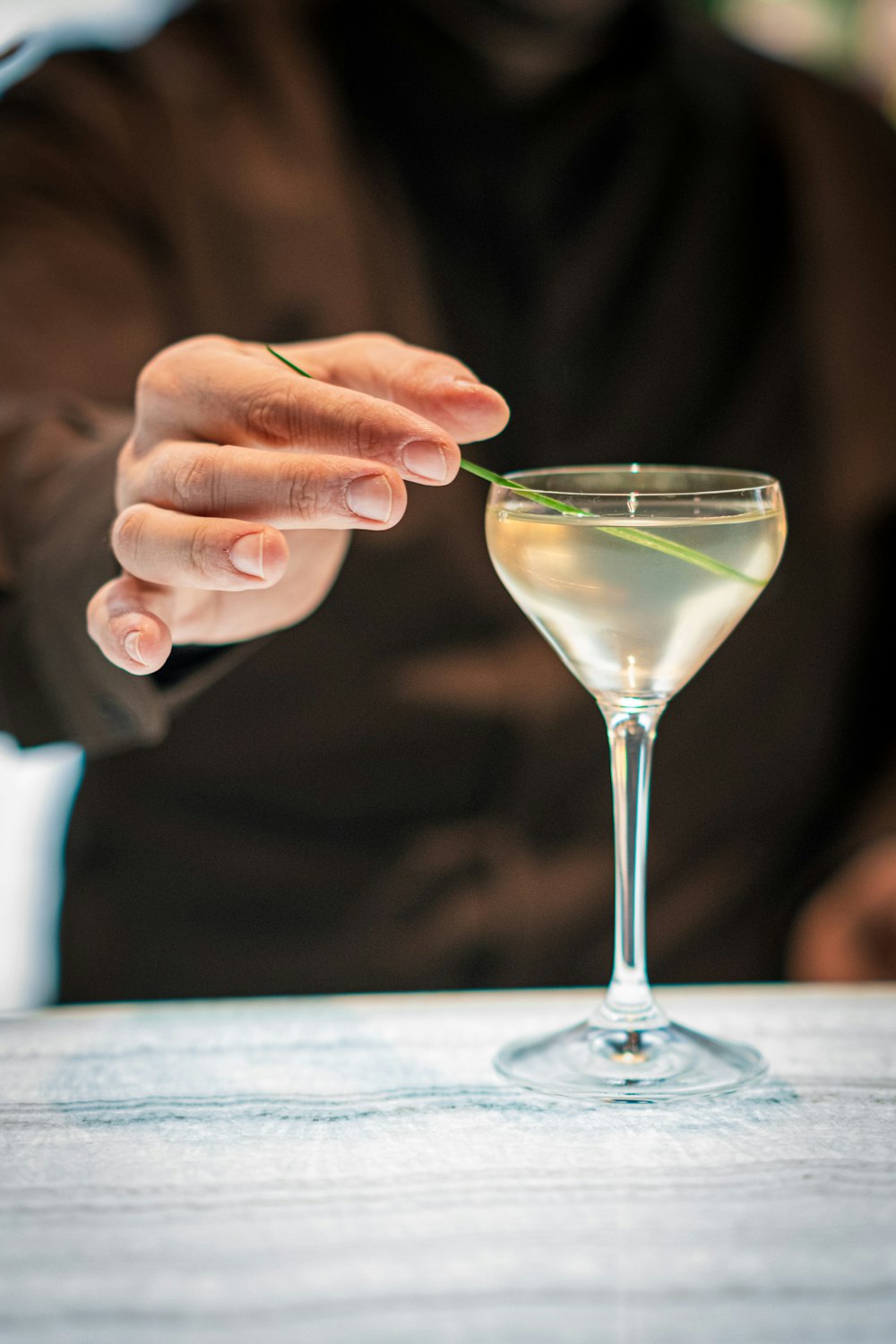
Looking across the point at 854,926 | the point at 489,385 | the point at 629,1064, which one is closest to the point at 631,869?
the point at 629,1064

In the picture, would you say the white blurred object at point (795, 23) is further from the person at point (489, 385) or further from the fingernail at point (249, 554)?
the fingernail at point (249, 554)

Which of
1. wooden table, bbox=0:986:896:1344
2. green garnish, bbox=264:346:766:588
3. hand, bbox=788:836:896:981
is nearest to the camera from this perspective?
wooden table, bbox=0:986:896:1344

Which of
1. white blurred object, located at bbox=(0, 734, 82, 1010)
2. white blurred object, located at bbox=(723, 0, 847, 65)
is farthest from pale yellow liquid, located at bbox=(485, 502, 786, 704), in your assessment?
white blurred object, located at bbox=(723, 0, 847, 65)

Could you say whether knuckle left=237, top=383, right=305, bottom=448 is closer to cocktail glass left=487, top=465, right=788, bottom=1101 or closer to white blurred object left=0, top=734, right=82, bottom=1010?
cocktail glass left=487, top=465, right=788, bottom=1101

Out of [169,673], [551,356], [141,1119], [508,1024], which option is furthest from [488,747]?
[141,1119]

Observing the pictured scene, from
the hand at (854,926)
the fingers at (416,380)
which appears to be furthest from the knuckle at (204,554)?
the hand at (854,926)

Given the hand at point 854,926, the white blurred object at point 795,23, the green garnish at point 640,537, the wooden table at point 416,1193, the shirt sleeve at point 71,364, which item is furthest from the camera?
the white blurred object at point 795,23

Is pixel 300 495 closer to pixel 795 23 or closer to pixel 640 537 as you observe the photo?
pixel 640 537

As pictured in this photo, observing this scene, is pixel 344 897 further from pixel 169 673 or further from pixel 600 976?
pixel 169 673
